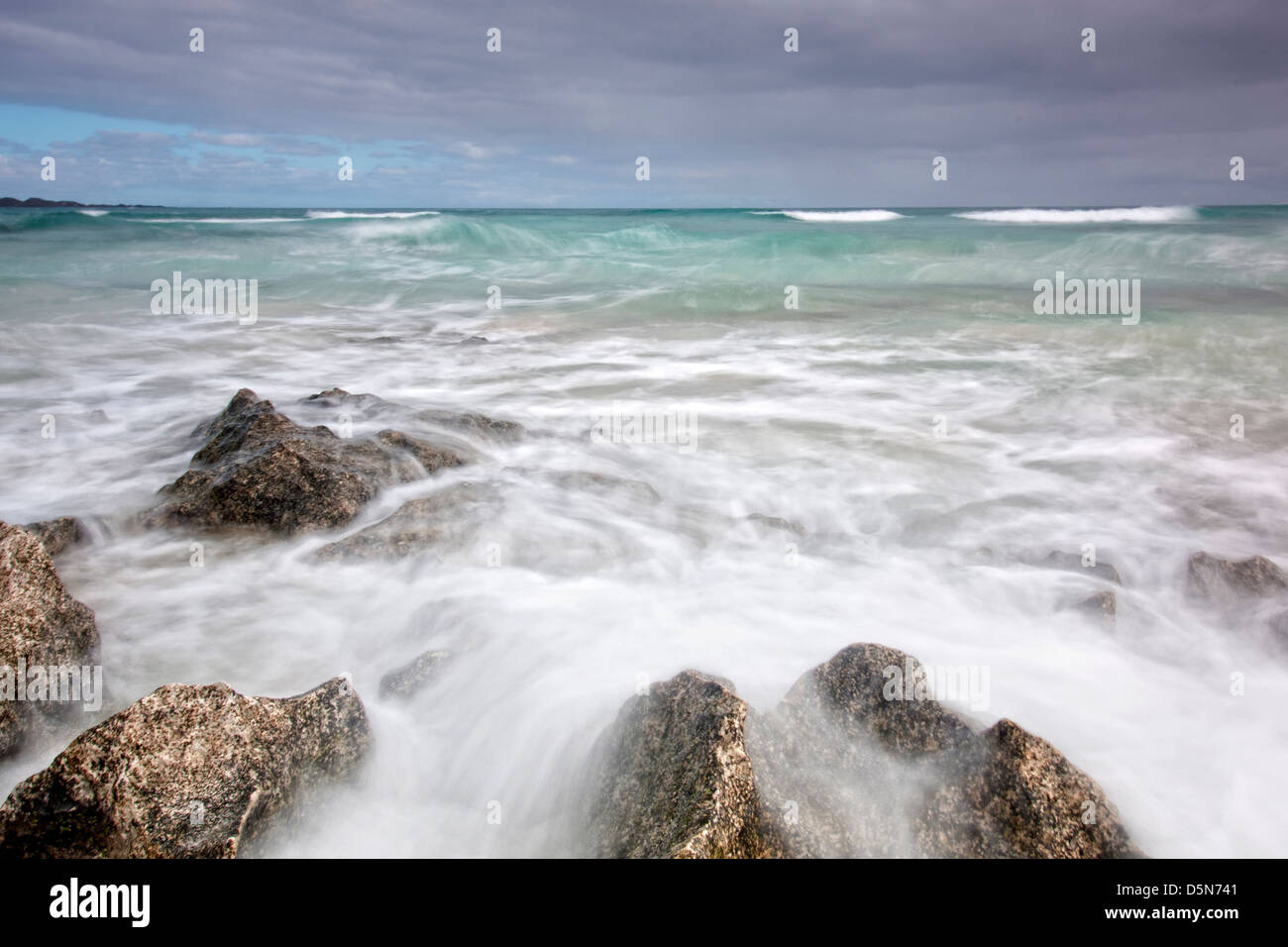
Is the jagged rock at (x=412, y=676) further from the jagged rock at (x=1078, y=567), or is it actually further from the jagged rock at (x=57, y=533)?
the jagged rock at (x=1078, y=567)

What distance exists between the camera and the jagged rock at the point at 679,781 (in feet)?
8.05

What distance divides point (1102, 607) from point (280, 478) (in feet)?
17.0

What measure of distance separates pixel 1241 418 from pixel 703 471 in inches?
Result: 236

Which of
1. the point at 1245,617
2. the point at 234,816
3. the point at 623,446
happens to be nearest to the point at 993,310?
the point at 623,446

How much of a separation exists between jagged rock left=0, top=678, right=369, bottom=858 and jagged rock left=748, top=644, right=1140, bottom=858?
1.70 m

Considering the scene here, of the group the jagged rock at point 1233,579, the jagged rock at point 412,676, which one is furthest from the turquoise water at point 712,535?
the jagged rock at point 1233,579

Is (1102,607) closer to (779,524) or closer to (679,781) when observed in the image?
(779,524)

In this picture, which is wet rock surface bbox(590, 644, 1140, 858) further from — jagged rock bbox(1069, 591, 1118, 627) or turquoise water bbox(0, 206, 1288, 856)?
jagged rock bbox(1069, 591, 1118, 627)

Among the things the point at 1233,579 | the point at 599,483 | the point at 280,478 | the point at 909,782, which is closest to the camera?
the point at 909,782

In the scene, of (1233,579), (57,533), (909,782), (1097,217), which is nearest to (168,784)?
(909,782)

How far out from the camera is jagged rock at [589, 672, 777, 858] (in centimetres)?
245

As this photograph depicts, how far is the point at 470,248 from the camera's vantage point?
33719 mm

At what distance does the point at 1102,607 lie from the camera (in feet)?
14.8
